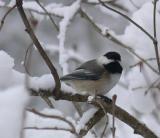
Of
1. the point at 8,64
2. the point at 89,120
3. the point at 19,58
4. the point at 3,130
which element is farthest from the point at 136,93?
the point at 19,58

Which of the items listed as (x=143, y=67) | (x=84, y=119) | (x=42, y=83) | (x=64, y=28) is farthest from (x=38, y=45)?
(x=64, y=28)

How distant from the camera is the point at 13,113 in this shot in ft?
2.61

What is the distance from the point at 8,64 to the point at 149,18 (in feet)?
3.18

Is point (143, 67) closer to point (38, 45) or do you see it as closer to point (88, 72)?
point (88, 72)

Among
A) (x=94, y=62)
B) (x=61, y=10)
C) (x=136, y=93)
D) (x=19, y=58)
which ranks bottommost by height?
(x=136, y=93)

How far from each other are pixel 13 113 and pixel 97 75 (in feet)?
4.01

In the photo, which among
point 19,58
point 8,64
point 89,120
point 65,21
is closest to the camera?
point 8,64

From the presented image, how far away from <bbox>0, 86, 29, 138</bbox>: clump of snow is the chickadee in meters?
0.95

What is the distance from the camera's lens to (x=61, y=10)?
2.08m

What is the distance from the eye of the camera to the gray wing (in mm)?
1884

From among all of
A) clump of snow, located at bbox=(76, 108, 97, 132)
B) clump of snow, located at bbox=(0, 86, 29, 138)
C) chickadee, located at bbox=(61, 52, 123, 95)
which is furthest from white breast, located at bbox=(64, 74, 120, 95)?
A: clump of snow, located at bbox=(0, 86, 29, 138)

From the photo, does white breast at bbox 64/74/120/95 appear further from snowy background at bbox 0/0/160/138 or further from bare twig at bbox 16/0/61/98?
bare twig at bbox 16/0/61/98

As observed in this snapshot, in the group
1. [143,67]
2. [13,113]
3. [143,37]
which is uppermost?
[143,37]

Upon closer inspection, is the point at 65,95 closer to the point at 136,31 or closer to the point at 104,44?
the point at 136,31
